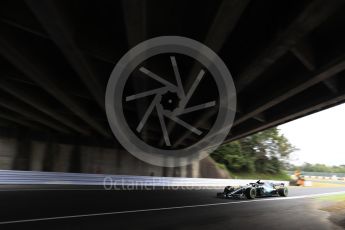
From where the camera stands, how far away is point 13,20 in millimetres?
7504

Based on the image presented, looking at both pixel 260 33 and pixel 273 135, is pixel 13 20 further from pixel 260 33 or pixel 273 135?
pixel 273 135

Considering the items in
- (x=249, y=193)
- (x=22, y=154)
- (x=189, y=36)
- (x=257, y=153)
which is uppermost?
(x=257, y=153)

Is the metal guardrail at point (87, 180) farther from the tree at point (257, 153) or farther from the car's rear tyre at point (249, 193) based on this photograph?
the tree at point (257, 153)

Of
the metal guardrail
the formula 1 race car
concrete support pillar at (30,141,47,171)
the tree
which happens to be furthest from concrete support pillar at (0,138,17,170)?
the tree

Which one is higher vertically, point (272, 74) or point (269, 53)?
point (272, 74)

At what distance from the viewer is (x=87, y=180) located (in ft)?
71.5

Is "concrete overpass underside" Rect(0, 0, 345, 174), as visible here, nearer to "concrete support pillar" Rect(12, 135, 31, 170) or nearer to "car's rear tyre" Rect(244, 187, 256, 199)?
"car's rear tyre" Rect(244, 187, 256, 199)

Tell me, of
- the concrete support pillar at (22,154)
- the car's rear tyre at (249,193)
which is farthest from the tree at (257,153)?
the car's rear tyre at (249,193)

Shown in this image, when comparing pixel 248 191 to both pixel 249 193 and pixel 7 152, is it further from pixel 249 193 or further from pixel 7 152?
pixel 7 152

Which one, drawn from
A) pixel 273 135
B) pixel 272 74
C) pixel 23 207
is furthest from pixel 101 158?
pixel 273 135

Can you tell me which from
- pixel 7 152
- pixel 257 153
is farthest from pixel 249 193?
pixel 257 153

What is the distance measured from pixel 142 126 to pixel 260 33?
10992 millimetres

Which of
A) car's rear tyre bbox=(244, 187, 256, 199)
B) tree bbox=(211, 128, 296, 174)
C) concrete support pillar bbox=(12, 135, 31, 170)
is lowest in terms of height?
car's rear tyre bbox=(244, 187, 256, 199)

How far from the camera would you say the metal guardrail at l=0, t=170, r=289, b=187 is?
18.7m
